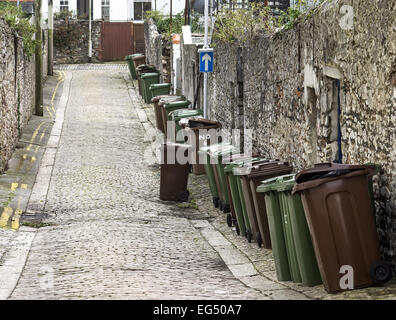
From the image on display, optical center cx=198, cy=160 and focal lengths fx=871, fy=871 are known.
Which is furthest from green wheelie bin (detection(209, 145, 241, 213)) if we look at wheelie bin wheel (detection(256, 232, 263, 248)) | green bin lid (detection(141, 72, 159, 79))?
green bin lid (detection(141, 72, 159, 79))

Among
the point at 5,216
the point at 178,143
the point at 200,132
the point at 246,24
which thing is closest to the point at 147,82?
the point at 200,132

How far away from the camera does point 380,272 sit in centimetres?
797

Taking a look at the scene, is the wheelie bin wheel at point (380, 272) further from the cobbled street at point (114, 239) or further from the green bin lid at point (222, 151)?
the green bin lid at point (222, 151)

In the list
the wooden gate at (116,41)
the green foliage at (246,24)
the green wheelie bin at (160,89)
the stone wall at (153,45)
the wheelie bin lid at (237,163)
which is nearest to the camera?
the wheelie bin lid at (237,163)

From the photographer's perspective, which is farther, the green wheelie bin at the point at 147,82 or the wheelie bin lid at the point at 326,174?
the green wheelie bin at the point at 147,82

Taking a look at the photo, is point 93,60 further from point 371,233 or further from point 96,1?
point 371,233

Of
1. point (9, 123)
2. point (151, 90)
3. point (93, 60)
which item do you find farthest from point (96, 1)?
point (9, 123)

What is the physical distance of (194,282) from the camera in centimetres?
909

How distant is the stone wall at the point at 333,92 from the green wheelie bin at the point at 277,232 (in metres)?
0.96

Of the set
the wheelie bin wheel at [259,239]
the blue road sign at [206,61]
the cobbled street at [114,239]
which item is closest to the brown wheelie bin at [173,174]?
the cobbled street at [114,239]

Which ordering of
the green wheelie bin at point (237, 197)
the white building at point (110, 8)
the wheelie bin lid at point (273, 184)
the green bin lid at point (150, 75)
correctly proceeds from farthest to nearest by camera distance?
the white building at point (110, 8) < the green bin lid at point (150, 75) < the green wheelie bin at point (237, 197) < the wheelie bin lid at point (273, 184)

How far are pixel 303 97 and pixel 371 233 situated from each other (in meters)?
3.94

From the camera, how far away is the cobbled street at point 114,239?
8.70 metres

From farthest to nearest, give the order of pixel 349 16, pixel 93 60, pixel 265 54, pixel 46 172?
1. pixel 93 60
2. pixel 46 172
3. pixel 265 54
4. pixel 349 16
